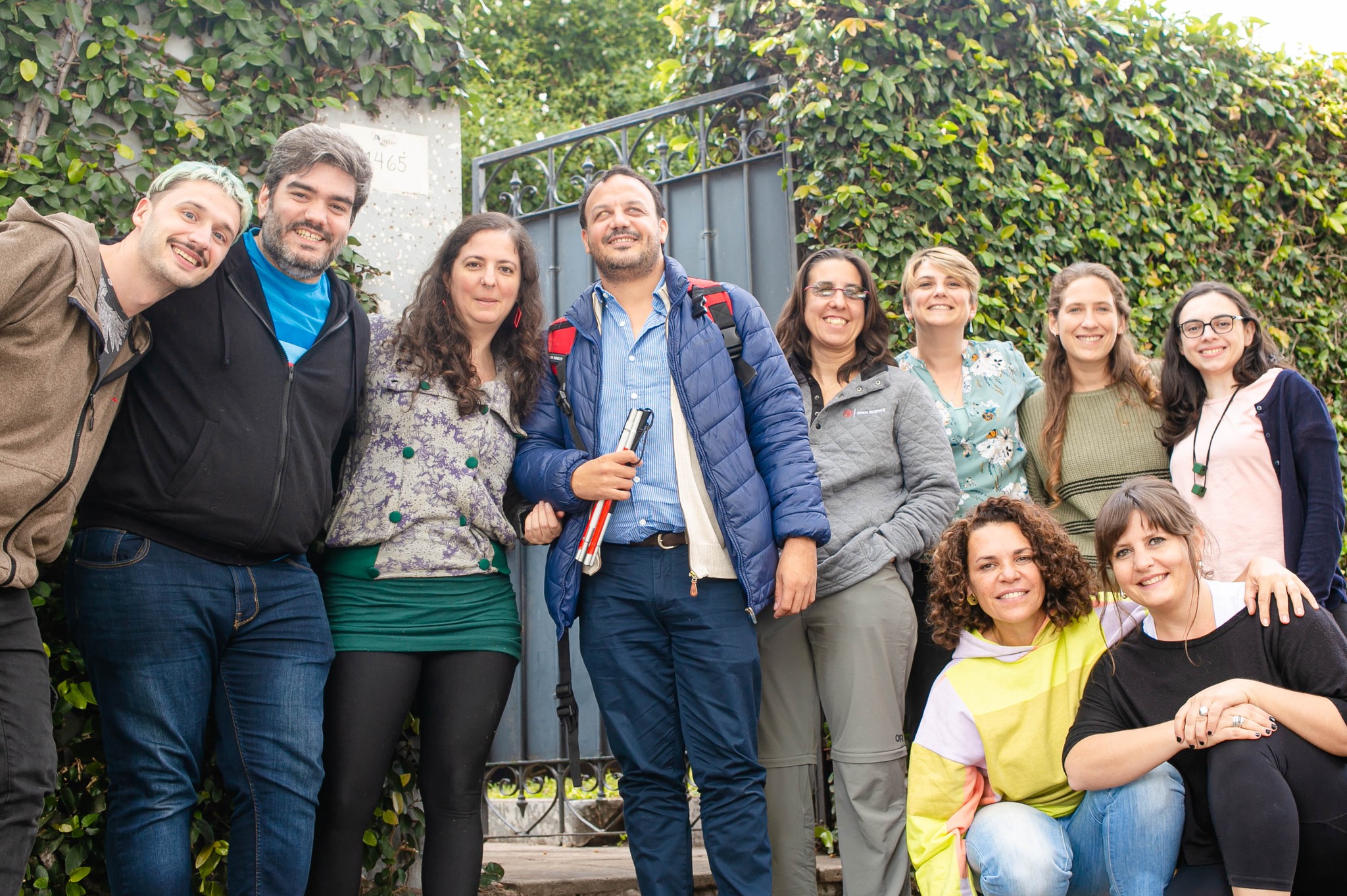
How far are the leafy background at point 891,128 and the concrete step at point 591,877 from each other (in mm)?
412

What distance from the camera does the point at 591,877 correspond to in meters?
3.34

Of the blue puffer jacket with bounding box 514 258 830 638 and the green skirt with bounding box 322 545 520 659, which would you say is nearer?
the green skirt with bounding box 322 545 520 659

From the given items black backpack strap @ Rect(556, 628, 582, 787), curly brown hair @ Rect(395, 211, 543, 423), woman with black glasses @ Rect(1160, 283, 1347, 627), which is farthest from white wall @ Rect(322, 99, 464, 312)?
woman with black glasses @ Rect(1160, 283, 1347, 627)

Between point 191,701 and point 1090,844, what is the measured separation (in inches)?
77.1

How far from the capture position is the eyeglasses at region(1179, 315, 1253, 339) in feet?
9.86

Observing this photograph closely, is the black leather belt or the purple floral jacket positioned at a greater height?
the purple floral jacket

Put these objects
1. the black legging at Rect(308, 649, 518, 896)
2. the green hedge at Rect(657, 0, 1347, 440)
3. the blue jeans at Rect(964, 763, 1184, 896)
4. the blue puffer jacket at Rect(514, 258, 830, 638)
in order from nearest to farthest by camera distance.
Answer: the blue jeans at Rect(964, 763, 1184, 896)
the black legging at Rect(308, 649, 518, 896)
the blue puffer jacket at Rect(514, 258, 830, 638)
the green hedge at Rect(657, 0, 1347, 440)

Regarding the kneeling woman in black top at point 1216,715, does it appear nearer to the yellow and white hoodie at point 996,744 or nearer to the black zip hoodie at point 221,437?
the yellow and white hoodie at point 996,744

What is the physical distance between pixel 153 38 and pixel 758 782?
2.50 metres

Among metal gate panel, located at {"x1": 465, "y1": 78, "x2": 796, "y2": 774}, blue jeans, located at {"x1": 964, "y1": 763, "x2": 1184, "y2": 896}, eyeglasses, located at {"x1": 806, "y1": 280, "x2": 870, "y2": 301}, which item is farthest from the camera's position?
metal gate panel, located at {"x1": 465, "y1": 78, "x2": 796, "y2": 774}

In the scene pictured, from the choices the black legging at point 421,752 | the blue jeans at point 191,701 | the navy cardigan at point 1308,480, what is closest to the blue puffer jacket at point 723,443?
the black legging at point 421,752

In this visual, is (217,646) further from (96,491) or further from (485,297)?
(485,297)

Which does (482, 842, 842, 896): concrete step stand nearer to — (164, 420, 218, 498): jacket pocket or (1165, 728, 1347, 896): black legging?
(1165, 728, 1347, 896): black legging

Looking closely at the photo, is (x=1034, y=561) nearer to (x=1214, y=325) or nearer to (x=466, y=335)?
(x=1214, y=325)
